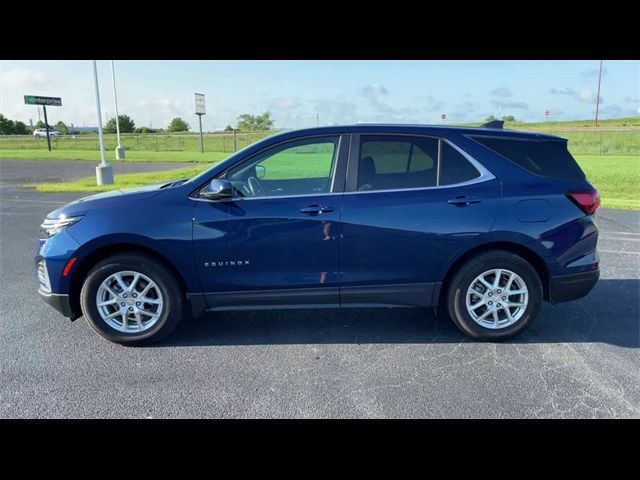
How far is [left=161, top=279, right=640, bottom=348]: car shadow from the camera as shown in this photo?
146 inches

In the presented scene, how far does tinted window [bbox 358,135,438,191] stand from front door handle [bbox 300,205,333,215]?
35 cm

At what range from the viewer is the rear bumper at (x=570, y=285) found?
11.9 feet

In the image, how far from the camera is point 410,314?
4.28 m

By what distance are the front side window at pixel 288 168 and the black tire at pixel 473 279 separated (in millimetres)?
1340

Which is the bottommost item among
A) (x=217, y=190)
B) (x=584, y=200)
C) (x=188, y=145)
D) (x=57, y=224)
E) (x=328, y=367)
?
(x=328, y=367)

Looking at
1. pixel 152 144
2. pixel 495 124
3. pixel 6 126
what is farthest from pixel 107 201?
pixel 6 126

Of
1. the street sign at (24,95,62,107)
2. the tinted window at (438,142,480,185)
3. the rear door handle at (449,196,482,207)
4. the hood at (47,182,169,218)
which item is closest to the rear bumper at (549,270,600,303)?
the rear door handle at (449,196,482,207)

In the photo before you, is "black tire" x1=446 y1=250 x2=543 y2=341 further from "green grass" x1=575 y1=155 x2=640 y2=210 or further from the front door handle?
"green grass" x1=575 y1=155 x2=640 y2=210

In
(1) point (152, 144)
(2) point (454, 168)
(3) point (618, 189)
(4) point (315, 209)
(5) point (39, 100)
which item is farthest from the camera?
(5) point (39, 100)

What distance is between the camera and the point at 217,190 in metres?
3.36

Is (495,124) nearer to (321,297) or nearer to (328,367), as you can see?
(321,297)

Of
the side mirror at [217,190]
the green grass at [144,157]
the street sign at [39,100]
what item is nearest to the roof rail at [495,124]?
the side mirror at [217,190]

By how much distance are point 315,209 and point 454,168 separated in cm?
121
